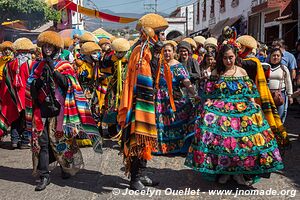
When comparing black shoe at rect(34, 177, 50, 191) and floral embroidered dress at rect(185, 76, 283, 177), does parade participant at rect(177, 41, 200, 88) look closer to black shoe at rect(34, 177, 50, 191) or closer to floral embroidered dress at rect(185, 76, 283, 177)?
floral embroidered dress at rect(185, 76, 283, 177)

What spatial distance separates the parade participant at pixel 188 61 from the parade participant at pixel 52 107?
2.62 meters

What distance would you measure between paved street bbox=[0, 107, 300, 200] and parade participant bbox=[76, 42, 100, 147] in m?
1.75

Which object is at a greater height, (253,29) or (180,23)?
(180,23)

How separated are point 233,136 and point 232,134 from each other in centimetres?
2

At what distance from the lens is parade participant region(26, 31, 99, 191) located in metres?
4.91

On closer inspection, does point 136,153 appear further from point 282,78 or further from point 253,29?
point 253,29

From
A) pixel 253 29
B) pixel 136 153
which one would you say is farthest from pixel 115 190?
pixel 253 29

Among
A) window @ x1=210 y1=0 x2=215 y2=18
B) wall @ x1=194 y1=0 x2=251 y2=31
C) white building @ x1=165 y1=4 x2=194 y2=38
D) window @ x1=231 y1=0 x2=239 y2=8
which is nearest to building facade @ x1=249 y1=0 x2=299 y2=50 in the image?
wall @ x1=194 y1=0 x2=251 y2=31

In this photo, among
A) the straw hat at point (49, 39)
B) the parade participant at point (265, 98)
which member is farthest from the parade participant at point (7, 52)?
the parade participant at point (265, 98)

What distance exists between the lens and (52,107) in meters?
4.91

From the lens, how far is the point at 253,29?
69.6ft

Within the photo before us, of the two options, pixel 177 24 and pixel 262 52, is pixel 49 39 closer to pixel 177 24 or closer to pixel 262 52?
pixel 262 52

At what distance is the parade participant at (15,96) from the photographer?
7.15m

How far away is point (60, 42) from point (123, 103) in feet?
3.80
